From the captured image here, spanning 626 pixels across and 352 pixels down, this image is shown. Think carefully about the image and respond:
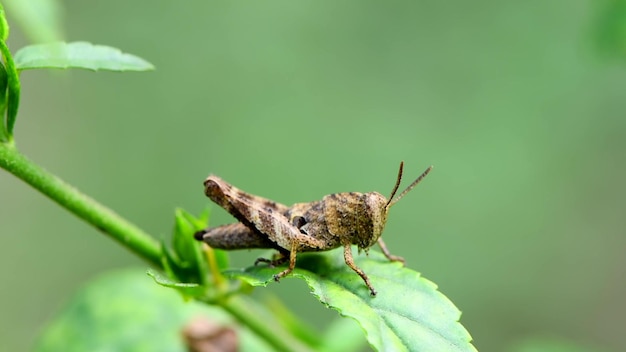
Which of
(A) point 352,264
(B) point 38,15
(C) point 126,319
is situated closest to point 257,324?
(A) point 352,264

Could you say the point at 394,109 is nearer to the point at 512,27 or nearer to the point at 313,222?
the point at 512,27

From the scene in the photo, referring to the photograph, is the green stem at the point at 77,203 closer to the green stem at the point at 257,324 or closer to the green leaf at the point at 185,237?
the green leaf at the point at 185,237

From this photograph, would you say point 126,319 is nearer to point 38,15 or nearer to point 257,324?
point 257,324

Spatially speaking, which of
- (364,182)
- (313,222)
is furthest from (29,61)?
(364,182)

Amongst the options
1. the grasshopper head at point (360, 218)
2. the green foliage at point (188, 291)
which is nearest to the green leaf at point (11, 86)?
the green foliage at point (188, 291)

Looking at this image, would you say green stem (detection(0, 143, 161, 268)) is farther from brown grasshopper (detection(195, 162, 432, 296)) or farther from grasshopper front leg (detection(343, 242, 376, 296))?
grasshopper front leg (detection(343, 242, 376, 296))
